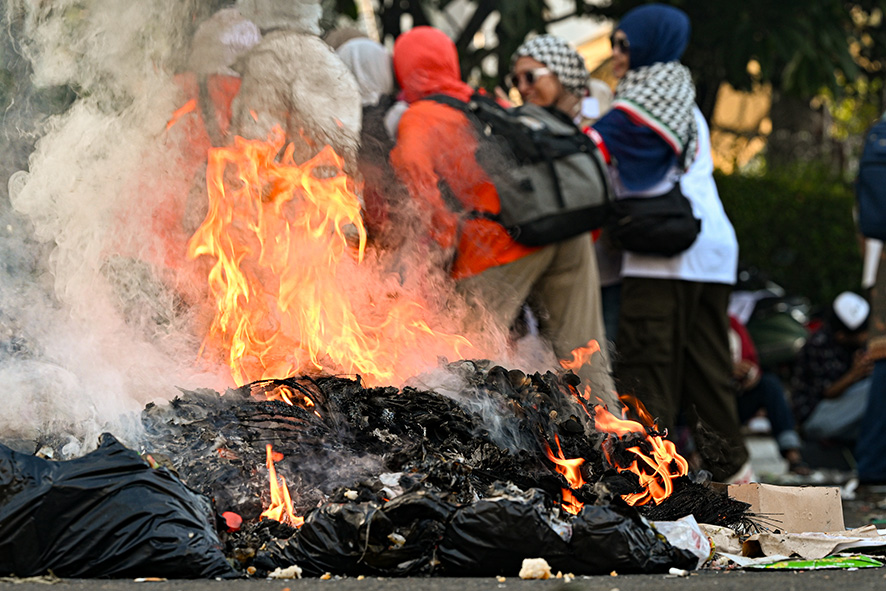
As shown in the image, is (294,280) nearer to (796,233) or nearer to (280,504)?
(280,504)

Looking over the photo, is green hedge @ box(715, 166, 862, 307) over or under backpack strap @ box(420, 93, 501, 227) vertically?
under

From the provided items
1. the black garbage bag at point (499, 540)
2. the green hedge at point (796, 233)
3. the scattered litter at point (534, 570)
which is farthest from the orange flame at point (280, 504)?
the green hedge at point (796, 233)

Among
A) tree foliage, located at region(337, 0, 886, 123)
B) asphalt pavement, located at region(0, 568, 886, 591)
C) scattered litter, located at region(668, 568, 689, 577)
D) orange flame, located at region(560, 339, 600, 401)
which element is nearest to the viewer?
asphalt pavement, located at region(0, 568, 886, 591)

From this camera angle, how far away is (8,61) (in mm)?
5500

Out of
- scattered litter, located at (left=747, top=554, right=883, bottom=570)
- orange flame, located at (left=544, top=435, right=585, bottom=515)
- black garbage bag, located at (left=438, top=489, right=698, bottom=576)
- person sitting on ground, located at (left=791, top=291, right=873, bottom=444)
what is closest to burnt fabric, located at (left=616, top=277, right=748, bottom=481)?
orange flame, located at (left=544, top=435, right=585, bottom=515)

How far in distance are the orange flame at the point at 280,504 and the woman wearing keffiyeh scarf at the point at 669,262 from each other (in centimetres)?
241

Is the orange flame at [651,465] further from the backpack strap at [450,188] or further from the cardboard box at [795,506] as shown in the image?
the backpack strap at [450,188]

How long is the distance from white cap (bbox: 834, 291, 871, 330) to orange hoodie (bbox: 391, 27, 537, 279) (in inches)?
198

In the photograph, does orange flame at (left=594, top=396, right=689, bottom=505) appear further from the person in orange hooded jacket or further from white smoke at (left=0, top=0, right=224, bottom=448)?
white smoke at (left=0, top=0, right=224, bottom=448)

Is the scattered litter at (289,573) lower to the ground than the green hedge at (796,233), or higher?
higher

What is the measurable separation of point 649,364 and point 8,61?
3.46 metres

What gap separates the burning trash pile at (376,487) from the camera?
3.47m

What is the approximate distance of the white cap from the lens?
32.0ft

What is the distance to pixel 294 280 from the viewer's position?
493 cm
